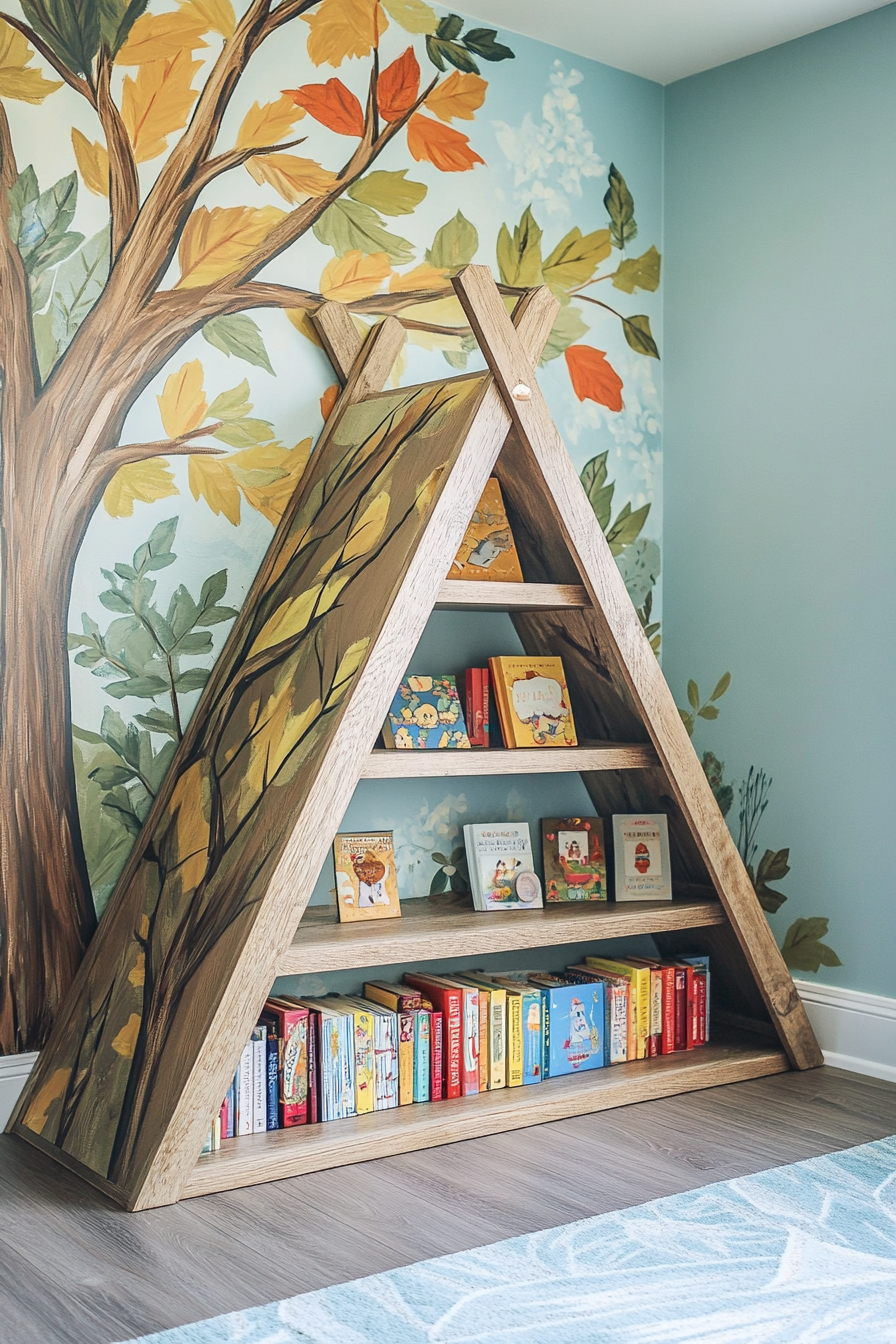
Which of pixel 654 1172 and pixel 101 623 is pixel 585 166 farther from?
pixel 654 1172


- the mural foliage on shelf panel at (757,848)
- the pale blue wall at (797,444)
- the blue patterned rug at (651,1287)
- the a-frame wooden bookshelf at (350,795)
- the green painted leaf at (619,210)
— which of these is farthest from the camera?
the green painted leaf at (619,210)

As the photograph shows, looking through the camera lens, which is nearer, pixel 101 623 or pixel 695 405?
pixel 101 623

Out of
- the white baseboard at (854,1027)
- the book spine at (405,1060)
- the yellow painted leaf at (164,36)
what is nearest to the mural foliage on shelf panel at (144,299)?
the yellow painted leaf at (164,36)

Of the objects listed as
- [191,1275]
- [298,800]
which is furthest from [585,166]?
[191,1275]

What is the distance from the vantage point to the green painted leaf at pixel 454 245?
2.79 metres

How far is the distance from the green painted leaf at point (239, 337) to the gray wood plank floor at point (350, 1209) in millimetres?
1512

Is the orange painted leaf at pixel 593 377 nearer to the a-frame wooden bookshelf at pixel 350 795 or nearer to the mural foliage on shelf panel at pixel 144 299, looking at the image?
the mural foliage on shelf panel at pixel 144 299

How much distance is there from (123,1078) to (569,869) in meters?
1.09

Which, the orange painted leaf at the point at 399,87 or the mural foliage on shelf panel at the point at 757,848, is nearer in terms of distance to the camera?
the orange painted leaf at the point at 399,87

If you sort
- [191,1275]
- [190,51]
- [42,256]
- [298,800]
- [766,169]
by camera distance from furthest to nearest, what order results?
1. [766,169]
2. [190,51]
3. [42,256]
4. [298,800]
5. [191,1275]

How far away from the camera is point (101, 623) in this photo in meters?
2.38

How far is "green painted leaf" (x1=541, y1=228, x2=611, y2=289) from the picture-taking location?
299 centimetres

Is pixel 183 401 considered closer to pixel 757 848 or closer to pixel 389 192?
pixel 389 192

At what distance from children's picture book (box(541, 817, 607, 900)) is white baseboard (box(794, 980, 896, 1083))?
1.73ft
